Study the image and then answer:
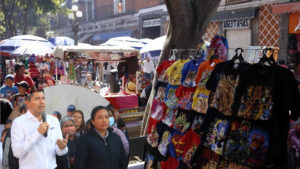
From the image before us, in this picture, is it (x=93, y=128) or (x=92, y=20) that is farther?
(x=92, y=20)

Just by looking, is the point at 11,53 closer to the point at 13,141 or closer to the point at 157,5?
the point at 13,141

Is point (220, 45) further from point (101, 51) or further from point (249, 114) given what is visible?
point (101, 51)

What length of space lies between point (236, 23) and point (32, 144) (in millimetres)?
14536

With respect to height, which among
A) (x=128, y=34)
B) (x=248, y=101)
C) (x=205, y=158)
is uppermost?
(x=128, y=34)

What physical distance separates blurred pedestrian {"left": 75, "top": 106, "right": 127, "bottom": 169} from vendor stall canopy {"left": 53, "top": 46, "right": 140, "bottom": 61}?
390 centimetres

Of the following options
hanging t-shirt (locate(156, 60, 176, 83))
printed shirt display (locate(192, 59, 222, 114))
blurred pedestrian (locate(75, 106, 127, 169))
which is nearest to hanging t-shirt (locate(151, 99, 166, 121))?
hanging t-shirt (locate(156, 60, 176, 83))

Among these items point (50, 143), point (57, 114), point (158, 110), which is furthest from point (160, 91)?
point (50, 143)

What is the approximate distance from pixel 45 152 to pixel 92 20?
3626 centimetres

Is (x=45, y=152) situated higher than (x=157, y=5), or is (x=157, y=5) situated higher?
(x=157, y=5)

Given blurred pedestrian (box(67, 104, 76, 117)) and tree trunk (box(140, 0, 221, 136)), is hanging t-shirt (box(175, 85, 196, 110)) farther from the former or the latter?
tree trunk (box(140, 0, 221, 136))

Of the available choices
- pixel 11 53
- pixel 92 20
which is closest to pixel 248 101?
pixel 11 53

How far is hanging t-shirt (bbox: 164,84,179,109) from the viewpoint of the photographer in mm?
4547

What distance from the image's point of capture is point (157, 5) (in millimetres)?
24891

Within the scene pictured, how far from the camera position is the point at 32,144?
10.1ft
